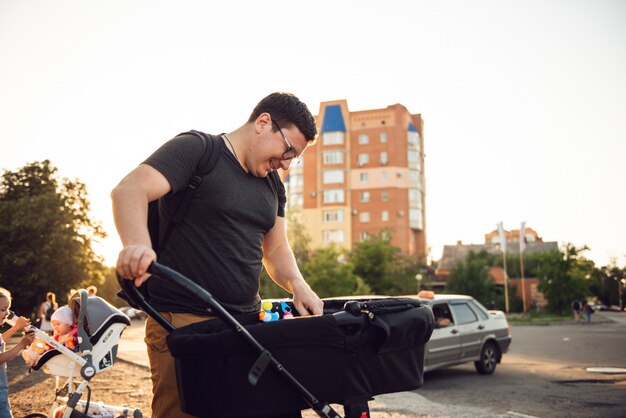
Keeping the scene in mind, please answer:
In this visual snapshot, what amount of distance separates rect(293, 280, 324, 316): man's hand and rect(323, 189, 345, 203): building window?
64.7 m

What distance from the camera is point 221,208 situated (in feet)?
7.93

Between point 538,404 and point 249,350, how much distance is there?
7.63m

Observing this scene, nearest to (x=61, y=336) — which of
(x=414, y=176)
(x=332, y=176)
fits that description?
(x=332, y=176)

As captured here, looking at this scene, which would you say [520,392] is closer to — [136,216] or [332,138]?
[136,216]

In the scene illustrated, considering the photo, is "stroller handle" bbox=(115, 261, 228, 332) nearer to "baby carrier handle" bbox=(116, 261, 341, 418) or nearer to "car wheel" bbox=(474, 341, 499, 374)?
"baby carrier handle" bbox=(116, 261, 341, 418)

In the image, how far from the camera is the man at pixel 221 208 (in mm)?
2229

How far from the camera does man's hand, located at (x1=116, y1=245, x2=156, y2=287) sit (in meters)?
1.80

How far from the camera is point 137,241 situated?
195 cm

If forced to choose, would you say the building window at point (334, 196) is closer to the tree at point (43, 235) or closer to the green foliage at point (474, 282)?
the green foliage at point (474, 282)

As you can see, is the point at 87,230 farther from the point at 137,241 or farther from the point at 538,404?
the point at 137,241

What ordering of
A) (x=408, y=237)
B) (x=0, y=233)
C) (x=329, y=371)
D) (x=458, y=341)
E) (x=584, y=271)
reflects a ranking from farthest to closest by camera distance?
(x=408, y=237)
(x=584, y=271)
(x=0, y=233)
(x=458, y=341)
(x=329, y=371)

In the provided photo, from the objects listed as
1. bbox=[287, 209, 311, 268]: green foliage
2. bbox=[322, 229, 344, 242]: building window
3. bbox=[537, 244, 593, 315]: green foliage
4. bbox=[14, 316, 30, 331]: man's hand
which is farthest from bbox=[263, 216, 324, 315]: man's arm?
bbox=[322, 229, 344, 242]: building window

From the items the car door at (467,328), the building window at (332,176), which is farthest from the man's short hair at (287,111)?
the building window at (332,176)

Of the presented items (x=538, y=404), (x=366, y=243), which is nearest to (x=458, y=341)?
(x=538, y=404)
